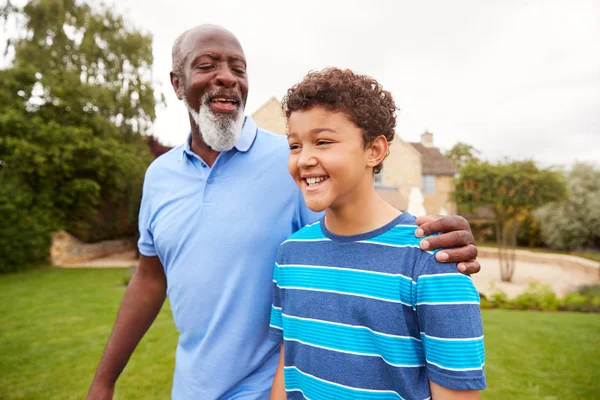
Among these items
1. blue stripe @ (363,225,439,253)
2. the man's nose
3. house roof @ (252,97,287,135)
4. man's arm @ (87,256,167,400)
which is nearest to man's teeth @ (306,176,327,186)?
blue stripe @ (363,225,439,253)

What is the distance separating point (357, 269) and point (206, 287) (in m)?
0.68

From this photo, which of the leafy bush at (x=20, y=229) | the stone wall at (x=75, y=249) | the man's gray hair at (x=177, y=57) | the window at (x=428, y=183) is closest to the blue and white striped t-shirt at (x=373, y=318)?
the man's gray hair at (x=177, y=57)

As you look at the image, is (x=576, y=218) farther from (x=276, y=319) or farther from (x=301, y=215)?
(x=276, y=319)

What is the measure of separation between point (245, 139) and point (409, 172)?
23.0 meters

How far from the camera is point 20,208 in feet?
51.4

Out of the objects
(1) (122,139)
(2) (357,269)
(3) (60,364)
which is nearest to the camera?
(2) (357,269)

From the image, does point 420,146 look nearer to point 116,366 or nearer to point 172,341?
point 172,341

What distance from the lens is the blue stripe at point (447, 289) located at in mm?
1132

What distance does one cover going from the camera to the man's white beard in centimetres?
186

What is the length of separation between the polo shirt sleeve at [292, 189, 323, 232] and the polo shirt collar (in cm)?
33

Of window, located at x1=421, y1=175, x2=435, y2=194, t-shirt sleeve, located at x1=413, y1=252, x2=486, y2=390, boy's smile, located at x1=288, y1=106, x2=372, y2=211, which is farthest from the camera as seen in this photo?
window, located at x1=421, y1=175, x2=435, y2=194

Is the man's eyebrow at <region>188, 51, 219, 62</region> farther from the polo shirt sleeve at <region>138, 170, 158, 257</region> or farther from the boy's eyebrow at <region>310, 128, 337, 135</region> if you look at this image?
the boy's eyebrow at <region>310, 128, 337, 135</region>

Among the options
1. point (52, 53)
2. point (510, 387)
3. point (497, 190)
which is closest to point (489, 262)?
point (497, 190)

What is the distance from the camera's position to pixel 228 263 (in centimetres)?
167
